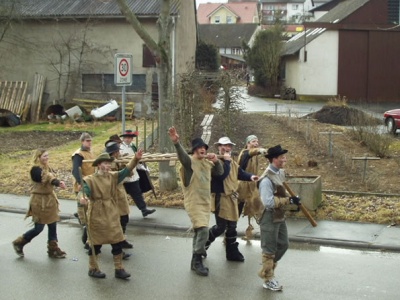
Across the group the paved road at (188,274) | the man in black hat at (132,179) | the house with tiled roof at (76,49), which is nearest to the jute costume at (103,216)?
the paved road at (188,274)

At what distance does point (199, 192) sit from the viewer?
321 inches

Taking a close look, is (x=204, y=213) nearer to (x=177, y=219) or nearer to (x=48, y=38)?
(x=177, y=219)

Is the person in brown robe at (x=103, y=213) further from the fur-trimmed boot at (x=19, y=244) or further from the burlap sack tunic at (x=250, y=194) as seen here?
the burlap sack tunic at (x=250, y=194)

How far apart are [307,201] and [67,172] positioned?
266 inches

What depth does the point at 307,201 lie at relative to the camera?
11.0 m

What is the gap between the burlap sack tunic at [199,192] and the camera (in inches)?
319

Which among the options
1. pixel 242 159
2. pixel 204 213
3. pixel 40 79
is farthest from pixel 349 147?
pixel 40 79

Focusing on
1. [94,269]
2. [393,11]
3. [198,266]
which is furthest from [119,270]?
[393,11]

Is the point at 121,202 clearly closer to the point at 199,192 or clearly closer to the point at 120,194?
the point at 120,194

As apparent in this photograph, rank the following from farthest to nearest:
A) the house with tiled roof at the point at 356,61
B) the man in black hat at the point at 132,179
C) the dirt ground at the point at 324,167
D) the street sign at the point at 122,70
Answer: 1. the house with tiled roof at the point at 356,61
2. the street sign at the point at 122,70
3. the dirt ground at the point at 324,167
4. the man in black hat at the point at 132,179

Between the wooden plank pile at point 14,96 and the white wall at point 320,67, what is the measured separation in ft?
62.5

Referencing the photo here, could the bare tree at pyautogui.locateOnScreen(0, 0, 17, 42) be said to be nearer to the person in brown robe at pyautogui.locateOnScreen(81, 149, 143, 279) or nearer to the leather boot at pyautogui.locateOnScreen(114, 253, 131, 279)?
the person in brown robe at pyautogui.locateOnScreen(81, 149, 143, 279)

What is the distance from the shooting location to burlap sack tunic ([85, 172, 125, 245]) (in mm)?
7891

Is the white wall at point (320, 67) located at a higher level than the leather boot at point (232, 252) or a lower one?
higher
